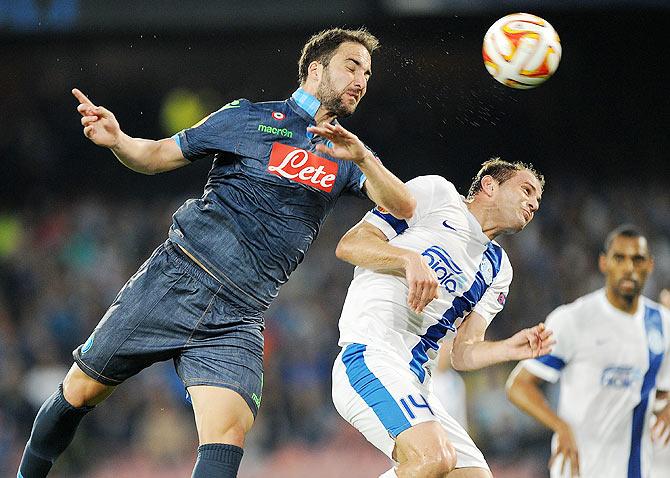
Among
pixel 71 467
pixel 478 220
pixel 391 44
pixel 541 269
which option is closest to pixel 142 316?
pixel 478 220

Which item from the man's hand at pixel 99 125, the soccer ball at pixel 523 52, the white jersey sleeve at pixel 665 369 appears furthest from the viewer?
the white jersey sleeve at pixel 665 369

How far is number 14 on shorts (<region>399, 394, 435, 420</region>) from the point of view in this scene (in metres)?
4.26

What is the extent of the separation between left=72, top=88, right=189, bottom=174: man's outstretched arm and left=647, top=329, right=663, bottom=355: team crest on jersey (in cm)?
377

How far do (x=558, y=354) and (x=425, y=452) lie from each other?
2.76m

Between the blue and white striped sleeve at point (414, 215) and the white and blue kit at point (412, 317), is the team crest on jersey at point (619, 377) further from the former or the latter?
the blue and white striped sleeve at point (414, 215)

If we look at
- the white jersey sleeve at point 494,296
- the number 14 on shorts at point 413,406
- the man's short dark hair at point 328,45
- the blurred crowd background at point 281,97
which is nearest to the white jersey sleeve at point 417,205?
the white jersey sleeve at point 494,296

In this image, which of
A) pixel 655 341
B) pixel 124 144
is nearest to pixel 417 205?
pixel 124 144

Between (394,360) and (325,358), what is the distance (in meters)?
6.77

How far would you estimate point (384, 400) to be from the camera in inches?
170

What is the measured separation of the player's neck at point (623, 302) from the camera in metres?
6.73

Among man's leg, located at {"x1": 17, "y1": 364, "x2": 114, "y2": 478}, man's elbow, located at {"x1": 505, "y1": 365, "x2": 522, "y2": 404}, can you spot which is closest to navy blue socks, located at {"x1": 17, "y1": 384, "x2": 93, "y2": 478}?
man's leg, located at {"x1": 17, "y1": 364, "x2": 114, "y2": 478}

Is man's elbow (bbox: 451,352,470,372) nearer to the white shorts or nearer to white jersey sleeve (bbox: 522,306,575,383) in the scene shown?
the white shorts

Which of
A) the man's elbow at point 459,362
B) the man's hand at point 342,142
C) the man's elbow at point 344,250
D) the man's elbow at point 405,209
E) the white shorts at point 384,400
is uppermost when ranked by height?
the man's hand at point 342,142

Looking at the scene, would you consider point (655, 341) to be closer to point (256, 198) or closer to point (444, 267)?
point (444, 267)
